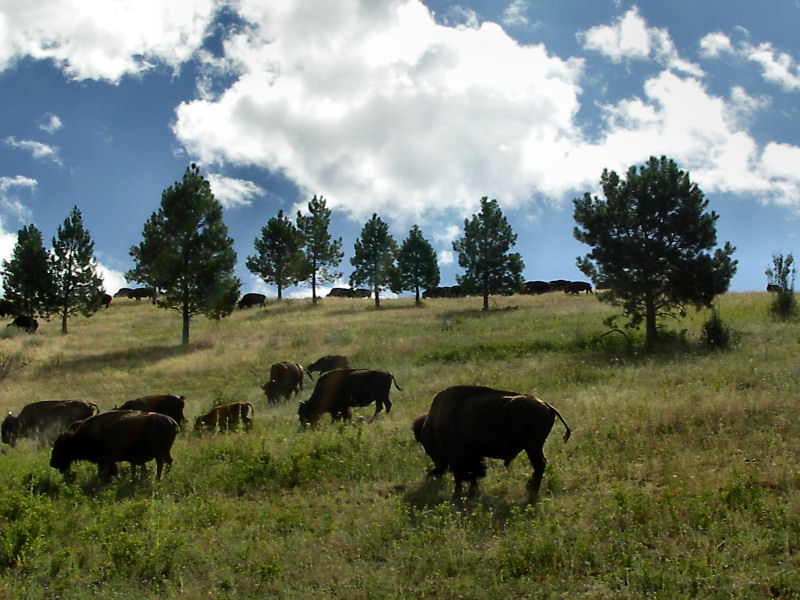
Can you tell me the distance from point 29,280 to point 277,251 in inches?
919

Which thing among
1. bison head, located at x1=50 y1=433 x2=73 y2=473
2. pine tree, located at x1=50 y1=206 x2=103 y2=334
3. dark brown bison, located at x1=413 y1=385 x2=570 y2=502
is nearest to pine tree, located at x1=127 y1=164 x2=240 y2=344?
pine tree, located at x1=50 y1=206 x2=103 y2=334

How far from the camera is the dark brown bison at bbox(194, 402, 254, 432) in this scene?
1385 cm

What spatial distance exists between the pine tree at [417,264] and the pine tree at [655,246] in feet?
96.4

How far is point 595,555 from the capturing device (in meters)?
6.09

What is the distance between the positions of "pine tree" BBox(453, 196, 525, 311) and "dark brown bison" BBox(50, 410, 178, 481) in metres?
36.0

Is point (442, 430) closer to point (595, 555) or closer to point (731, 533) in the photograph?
point (595, 555)

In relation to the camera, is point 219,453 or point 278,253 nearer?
point 219,453

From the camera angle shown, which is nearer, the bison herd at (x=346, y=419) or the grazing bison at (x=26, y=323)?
the bison herd at (x=346, y=419)

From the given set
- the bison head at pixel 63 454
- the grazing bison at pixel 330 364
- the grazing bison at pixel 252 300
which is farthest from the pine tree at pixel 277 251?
the bison head at pixel 63 454

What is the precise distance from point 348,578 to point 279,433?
676 centimetres

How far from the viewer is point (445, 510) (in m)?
7.41

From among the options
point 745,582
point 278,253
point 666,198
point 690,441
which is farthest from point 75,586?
point 278,253

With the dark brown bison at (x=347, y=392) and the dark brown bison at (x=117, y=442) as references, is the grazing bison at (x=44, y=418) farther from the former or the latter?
the dark brown bison at (x=347, y=392)

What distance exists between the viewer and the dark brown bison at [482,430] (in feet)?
26.5
